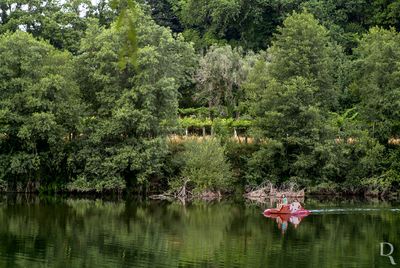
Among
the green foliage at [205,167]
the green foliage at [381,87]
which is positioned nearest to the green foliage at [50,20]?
the green foliage at [205,167]

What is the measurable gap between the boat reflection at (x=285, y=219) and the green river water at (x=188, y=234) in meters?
0.09

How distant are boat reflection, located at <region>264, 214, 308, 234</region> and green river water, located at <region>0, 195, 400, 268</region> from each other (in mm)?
90

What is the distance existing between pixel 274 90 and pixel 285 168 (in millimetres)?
4974

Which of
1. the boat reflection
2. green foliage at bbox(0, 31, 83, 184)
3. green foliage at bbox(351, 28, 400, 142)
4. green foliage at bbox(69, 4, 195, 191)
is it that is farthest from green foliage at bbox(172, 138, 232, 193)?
green foliage at bbox(351, 28, 400, 142)

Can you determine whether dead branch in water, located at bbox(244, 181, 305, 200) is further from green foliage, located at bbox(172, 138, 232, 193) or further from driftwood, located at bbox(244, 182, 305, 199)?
green foliage, located at bbox(172, 138, 232, 193)

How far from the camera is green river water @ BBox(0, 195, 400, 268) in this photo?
1923 cm

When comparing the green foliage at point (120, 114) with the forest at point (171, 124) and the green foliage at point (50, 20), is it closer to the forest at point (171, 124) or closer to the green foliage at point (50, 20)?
the forest at point (171, 124)

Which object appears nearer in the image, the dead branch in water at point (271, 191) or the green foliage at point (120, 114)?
the green foliage at point (120, 114)

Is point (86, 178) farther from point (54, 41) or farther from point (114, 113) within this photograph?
point (54, 41)

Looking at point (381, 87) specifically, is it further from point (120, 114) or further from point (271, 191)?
point (120, 114)

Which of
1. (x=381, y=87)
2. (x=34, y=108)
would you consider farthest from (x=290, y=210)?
(x=34, y=108)

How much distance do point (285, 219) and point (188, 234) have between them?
7287mm

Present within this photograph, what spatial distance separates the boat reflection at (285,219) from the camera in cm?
2895

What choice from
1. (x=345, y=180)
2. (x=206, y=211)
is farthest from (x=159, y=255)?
(x=345, y=180)
